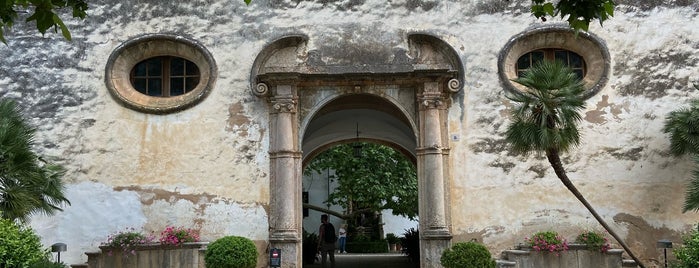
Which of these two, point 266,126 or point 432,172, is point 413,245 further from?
point 266,126

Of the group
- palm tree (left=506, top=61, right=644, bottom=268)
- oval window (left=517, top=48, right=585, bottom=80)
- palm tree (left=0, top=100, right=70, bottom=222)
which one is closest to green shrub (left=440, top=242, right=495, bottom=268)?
palm tree (left=506, top=61, right=644, bottom=268)

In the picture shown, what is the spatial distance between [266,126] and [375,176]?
11760 millimetres

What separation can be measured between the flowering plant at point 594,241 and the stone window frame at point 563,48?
2.23m

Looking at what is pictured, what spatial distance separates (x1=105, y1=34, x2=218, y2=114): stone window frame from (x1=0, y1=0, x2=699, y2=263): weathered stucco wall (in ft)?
0.45

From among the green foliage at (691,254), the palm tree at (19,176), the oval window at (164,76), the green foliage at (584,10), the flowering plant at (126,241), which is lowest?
the green foliage at (691,254)

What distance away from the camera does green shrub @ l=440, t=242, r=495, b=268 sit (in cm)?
1102

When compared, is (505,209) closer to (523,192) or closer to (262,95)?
(523,192)

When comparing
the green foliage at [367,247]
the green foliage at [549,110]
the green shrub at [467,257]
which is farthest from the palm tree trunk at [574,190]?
the green foliage at [367,247]

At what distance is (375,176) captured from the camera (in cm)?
2384

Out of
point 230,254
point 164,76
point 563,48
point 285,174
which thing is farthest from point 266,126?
point 563,48

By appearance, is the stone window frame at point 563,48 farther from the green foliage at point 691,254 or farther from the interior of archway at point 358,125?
the green foliage at point 691,254

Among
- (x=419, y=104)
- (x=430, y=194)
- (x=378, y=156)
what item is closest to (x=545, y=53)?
(x=419, y=104)

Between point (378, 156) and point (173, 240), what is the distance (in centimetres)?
1279

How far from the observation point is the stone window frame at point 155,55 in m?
12.5
